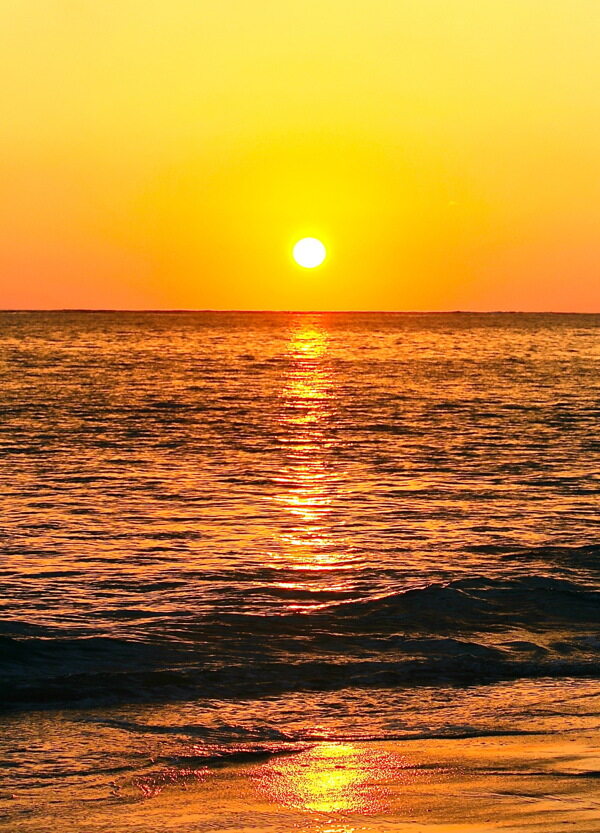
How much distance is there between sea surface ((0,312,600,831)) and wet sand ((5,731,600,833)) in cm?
16

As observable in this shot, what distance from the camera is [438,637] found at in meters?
14.1

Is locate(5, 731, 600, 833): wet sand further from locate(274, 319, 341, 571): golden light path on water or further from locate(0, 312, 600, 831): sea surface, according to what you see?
locate(274, 319, 341, 571): golden light path on water

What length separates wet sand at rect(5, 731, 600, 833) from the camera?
805cm

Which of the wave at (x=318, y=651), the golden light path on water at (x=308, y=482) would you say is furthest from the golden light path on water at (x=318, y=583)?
the wave at (x=318, y=651)

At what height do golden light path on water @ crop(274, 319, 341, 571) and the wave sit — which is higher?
golden light path on water @ crop(274, 319, 341, 571)

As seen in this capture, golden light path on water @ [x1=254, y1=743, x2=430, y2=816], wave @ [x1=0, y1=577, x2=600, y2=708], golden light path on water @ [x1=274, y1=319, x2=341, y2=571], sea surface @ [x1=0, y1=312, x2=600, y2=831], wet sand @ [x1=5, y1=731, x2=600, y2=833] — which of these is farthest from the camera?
golden light path on water @ [x1=274, y1=319, x2=341, y2=571]

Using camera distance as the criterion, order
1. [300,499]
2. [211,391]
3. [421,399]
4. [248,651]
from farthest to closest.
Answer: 1. [211,391]
2. [421,399]
3. [300,499]
4. [248,651]

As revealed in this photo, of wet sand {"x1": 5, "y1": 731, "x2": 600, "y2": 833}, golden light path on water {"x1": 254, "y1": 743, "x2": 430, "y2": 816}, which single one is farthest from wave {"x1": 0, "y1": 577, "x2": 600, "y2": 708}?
wet sand {"x1": 5, "y1": 731, "x2": 600, "y2": 833}

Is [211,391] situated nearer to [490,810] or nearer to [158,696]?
[158,696]

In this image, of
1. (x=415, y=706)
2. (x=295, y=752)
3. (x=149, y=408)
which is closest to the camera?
(x=295, y=752)

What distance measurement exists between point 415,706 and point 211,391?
52.2 m

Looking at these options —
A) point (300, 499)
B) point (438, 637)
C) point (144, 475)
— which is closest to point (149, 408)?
point (144, 475)

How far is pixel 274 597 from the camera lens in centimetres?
1576

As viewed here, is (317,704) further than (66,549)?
No
